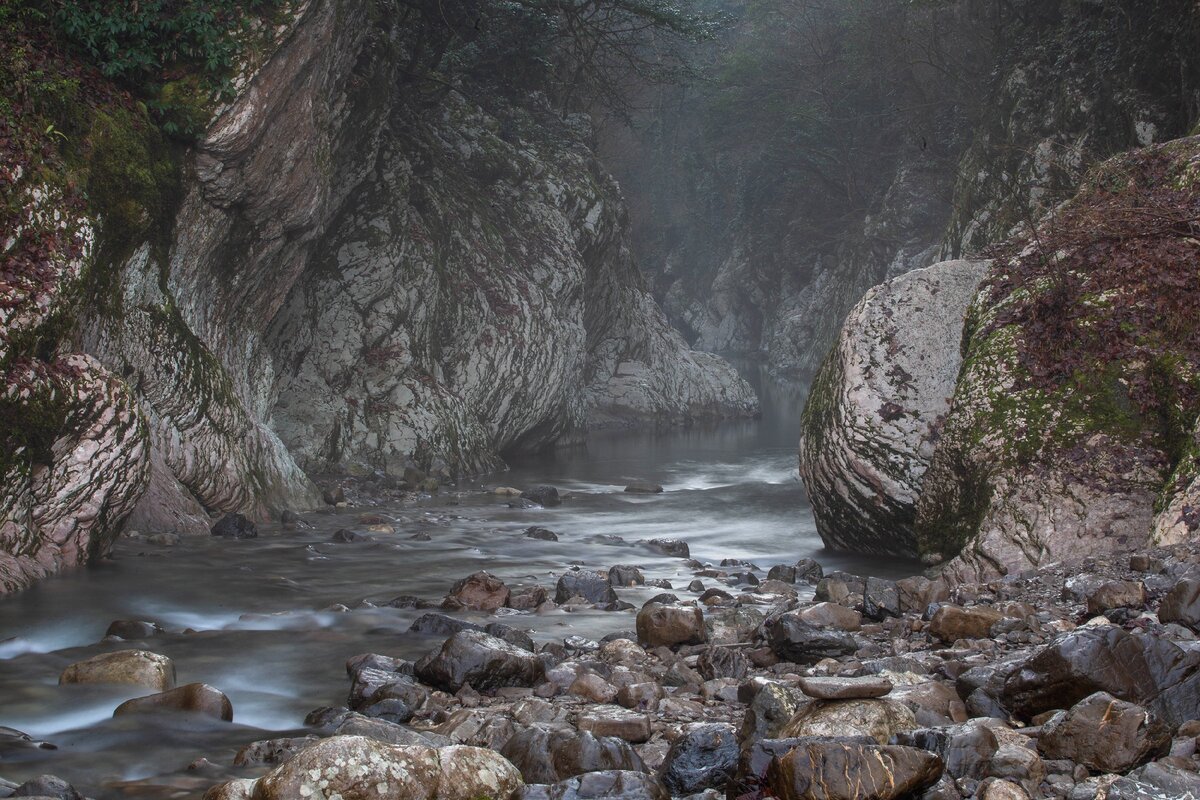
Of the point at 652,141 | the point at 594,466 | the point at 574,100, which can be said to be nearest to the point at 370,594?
the point at 594,466

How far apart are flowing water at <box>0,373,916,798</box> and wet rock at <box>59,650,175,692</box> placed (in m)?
0.11

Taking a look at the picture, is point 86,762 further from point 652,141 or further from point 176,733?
point 652,141

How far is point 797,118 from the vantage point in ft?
149

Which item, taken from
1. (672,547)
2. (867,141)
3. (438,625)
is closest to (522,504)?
(672,547)

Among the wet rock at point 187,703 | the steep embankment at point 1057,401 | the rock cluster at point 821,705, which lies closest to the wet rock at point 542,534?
the steep embankment at point 1057,401

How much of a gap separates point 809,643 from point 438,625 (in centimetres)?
259

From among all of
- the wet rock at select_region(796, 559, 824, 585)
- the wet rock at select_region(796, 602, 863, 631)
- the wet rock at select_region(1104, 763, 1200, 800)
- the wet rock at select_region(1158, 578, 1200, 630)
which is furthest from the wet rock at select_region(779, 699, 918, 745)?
the wet rock at select_region(796, 559, 824, 585)

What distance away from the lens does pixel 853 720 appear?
443 cm

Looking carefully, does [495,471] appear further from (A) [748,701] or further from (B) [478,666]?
(A) [748,701]

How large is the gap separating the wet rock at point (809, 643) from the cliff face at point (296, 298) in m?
5.65

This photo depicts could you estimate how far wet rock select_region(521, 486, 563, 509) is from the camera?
1538 cm

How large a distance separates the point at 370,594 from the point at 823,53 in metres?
40.9

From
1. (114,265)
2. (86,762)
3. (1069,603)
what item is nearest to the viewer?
(86,762)

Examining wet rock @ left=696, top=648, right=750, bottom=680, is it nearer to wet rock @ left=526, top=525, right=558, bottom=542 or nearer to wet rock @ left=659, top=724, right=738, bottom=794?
wet rock @ left=659, top=724, right=738, bottom=794
